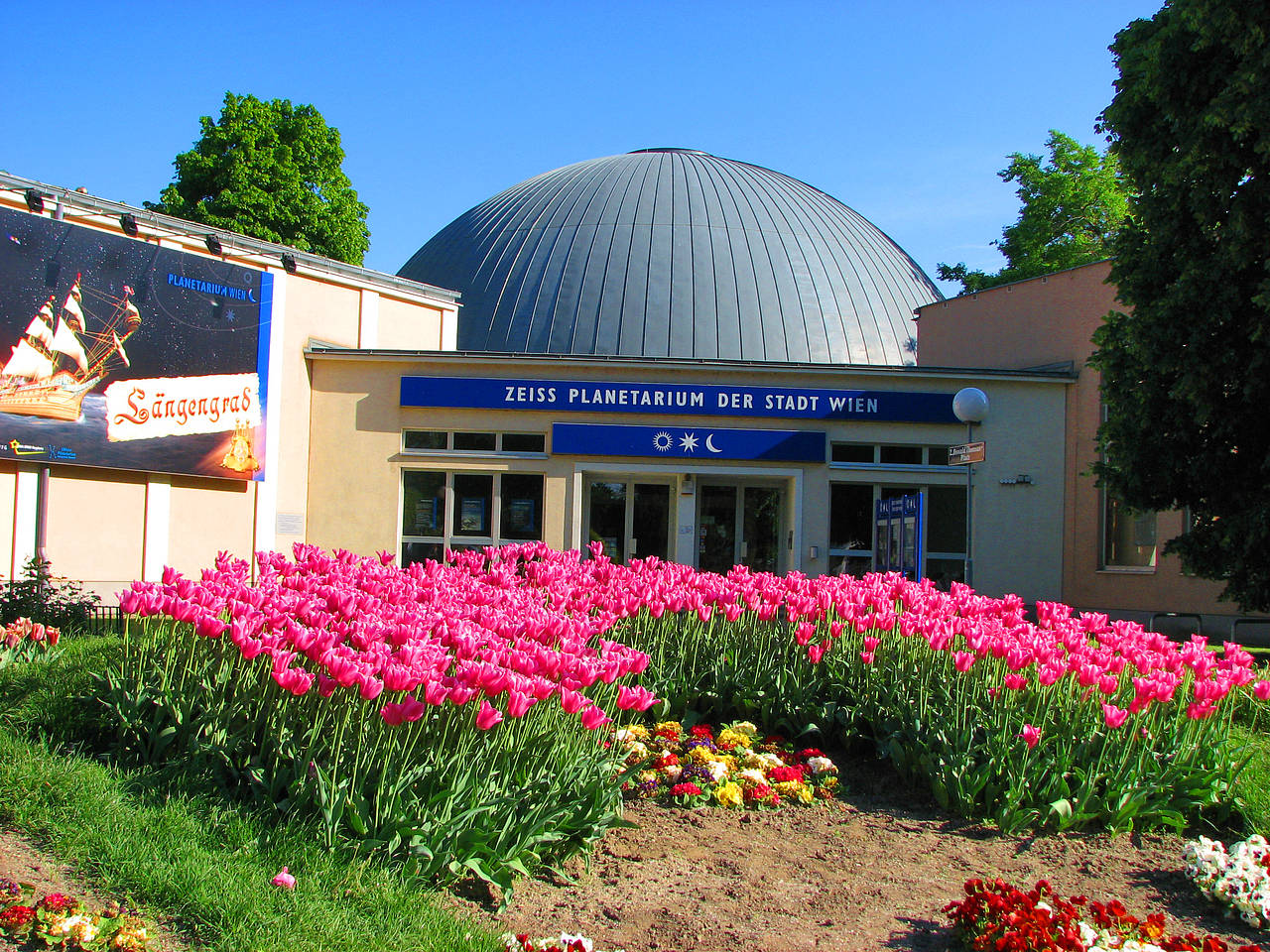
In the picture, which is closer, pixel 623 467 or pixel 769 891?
pixel 769 891

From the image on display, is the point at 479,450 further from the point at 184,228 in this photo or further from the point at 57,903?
the point at 57,903

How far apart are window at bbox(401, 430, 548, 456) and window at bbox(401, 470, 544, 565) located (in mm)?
432

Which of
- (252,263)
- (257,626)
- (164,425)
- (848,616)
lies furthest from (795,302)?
(257,626)

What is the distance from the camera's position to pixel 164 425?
17.5 meters

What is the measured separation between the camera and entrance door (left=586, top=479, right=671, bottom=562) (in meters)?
20.1

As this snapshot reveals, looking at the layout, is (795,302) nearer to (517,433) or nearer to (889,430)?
(889,430)

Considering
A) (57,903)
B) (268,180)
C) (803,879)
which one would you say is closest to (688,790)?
(803,879)

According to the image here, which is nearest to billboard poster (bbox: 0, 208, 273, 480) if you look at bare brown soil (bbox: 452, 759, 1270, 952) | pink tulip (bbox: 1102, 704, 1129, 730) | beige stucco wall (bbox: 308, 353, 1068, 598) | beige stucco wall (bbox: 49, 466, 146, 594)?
beige stucco wall (bbox: 49, 466, 146, 594)

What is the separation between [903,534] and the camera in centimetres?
1744

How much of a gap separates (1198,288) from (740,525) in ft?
29.3

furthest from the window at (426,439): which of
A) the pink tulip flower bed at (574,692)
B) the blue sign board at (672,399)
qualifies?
the pink tulip flower bed at (574,692)

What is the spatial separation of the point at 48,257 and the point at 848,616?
1364 cm

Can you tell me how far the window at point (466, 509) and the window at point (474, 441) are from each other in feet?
1.42

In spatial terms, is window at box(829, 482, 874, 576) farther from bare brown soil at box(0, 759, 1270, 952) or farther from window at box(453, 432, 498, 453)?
bare brown soil at box(0, 759, 1270, 952)
